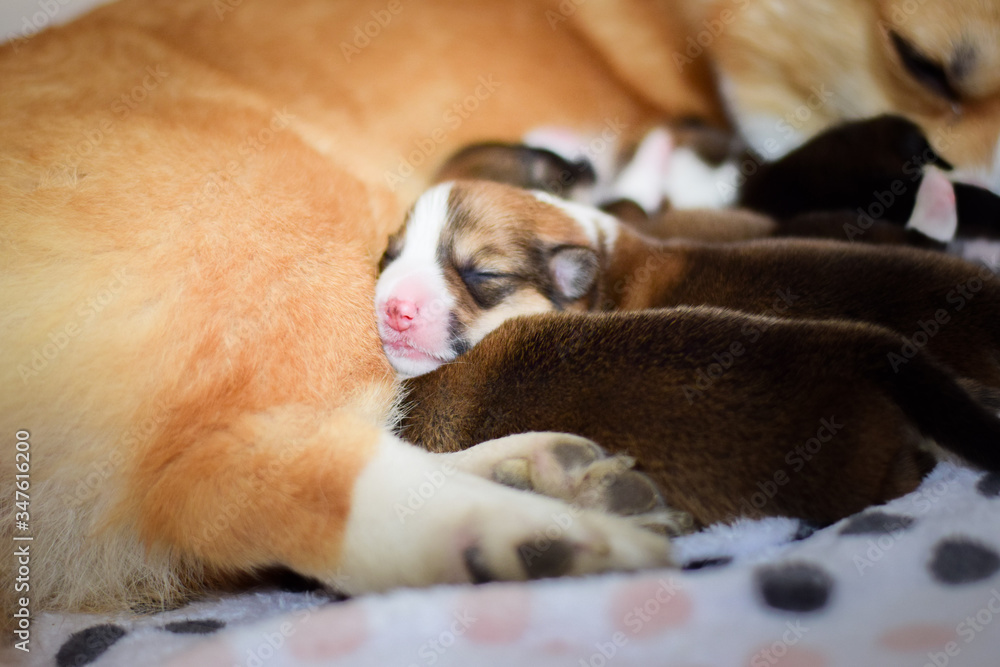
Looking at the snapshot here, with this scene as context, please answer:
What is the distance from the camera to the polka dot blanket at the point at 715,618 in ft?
2.22

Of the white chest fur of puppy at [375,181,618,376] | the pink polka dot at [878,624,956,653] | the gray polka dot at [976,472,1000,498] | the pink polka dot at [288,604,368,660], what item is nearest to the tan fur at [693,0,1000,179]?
the white chest fur of puppy at [375,181,618,376]

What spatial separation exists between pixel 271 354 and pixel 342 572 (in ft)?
1.05

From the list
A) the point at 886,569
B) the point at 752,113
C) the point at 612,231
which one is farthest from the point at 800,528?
the point at 752,113

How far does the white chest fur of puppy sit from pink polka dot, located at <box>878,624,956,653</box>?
666 mm

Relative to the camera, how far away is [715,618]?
0.70 meters

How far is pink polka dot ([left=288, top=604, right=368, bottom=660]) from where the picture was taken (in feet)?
2.31

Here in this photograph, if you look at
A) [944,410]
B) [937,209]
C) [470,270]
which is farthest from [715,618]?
[937,209]

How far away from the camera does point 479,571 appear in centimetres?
80

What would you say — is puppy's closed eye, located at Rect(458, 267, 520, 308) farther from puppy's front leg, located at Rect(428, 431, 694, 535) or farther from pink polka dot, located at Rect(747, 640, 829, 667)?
pink polka dot, located at Rect(747, 640, 829, 667)

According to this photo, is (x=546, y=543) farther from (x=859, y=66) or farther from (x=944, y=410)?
(x=859, y=66)

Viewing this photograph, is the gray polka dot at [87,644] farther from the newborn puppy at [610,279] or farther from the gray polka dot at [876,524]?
the gray polka dot at [876,524]

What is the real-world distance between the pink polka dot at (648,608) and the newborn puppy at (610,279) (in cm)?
51

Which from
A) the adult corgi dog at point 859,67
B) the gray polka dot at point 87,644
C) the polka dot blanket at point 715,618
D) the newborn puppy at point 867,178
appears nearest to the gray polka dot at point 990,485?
the polka dot blanket at point 715,618

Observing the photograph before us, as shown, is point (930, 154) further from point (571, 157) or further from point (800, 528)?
point (800, 528)
